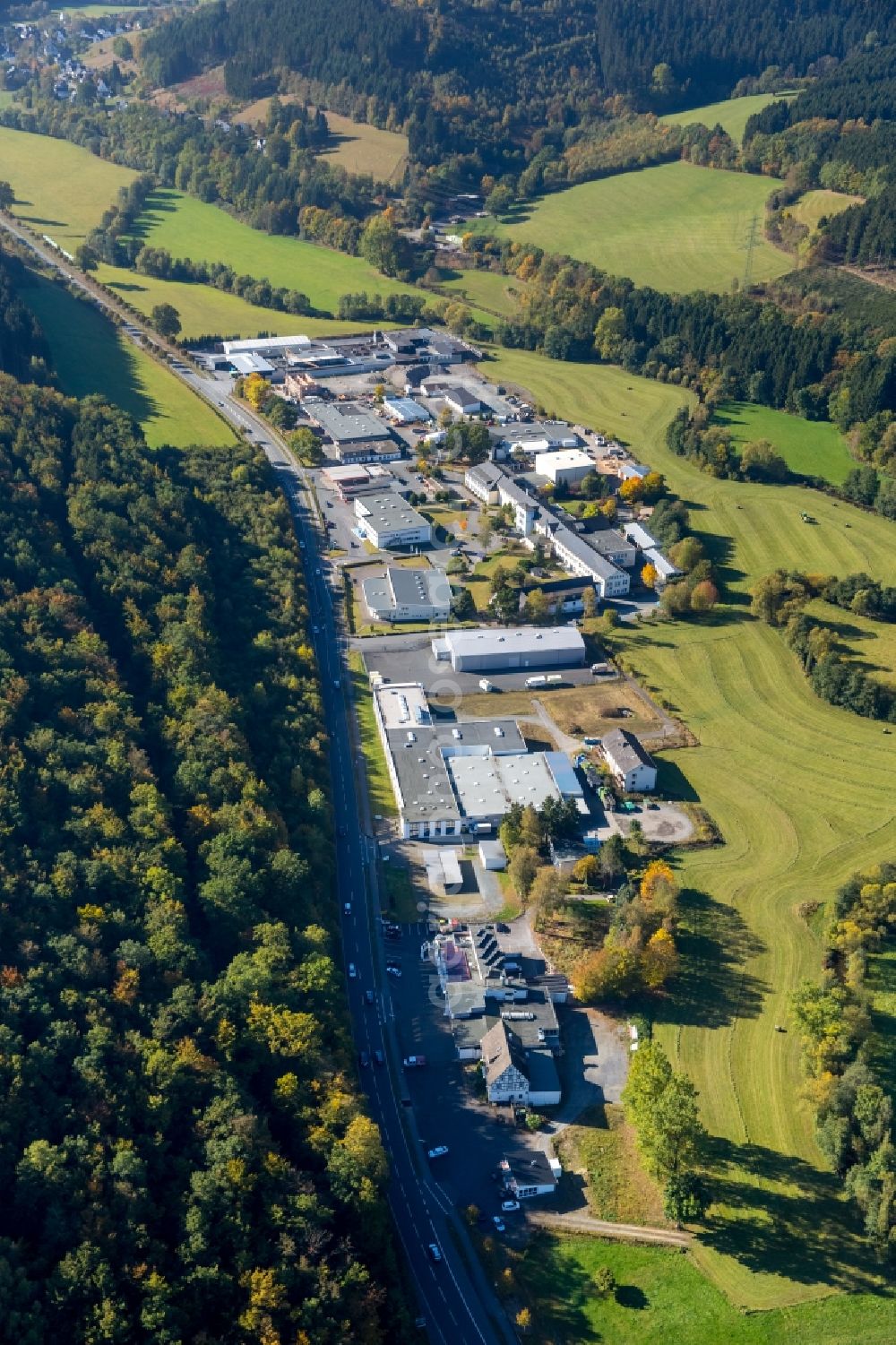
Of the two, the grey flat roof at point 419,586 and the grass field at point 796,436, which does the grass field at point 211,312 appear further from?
the grey flat roof at point 419,586

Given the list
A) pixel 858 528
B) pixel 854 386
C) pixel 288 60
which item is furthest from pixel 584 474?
pixel 288 60

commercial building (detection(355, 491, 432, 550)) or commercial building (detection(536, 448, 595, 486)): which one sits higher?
commercial building (detection(536, 448, 595, 486))

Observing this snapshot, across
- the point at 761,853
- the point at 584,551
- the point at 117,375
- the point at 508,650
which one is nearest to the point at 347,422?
the point at 117,375

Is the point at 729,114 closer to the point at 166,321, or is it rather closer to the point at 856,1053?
the point at 166,321

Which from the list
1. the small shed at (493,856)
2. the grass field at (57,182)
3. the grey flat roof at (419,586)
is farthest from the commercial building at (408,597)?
the grass field at (57,182)

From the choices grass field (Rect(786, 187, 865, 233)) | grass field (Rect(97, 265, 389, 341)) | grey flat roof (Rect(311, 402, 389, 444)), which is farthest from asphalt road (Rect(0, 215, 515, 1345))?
grass field (Rect(786, 187, 865, 233))

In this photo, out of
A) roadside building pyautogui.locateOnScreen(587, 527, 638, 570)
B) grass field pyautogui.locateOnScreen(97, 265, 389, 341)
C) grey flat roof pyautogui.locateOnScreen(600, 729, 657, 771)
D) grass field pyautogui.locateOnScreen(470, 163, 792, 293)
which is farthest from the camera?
grass field pyautogui.locateOnScreen(470, 163, 792, 293)

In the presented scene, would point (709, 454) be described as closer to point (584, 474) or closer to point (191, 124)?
point (584, 474)

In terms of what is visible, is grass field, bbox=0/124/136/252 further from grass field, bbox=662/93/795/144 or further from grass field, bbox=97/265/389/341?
grass field, bbox=662/93/795/144
